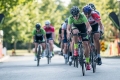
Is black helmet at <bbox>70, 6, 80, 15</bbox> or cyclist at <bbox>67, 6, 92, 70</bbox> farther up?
black helmet at <bbox>70, 6, 80, 15</bbox>

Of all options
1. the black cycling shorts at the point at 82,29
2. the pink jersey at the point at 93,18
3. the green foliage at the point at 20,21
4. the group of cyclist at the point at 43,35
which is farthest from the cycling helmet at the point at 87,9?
the green foliage at the point at 20,21

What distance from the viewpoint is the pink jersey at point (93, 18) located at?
1419 cm

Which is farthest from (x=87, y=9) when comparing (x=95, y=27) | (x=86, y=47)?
(x=86, y=47)

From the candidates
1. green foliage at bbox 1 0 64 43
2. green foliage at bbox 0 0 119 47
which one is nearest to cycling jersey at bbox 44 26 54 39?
green foliage at bbox 0 0 119 47

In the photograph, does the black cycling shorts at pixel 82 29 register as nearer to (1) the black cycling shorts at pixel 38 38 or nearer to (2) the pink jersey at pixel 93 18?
(2) the pink jersey at pixel 93 18

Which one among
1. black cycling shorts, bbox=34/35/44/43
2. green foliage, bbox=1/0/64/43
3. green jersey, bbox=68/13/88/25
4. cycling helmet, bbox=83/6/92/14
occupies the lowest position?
black cycling shorts, bbox=34/35/44/43

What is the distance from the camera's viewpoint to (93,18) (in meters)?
14.3

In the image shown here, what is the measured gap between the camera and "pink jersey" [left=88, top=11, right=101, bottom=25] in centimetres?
1419

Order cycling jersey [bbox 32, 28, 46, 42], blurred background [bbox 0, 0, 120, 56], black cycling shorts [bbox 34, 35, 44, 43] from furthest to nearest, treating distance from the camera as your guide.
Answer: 1. blurred background [bbox 0, 0, 120, 56]
2. black cycling shorts [bbox 34, 35, 44, 43]
3. cycling jersey [bbox 32, 28, 46, 42]

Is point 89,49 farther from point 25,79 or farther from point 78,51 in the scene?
point 25,79

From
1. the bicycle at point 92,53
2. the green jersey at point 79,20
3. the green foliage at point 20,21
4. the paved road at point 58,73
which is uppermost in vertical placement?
the green foliage at point 20,21

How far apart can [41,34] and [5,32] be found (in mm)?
34811

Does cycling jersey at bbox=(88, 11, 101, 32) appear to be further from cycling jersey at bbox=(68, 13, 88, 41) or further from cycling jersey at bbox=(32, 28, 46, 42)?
cycling jersey at bbox=(32, 28, 46, 42)

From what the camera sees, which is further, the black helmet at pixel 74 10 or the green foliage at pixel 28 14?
the green foliage at pixel 28 14
